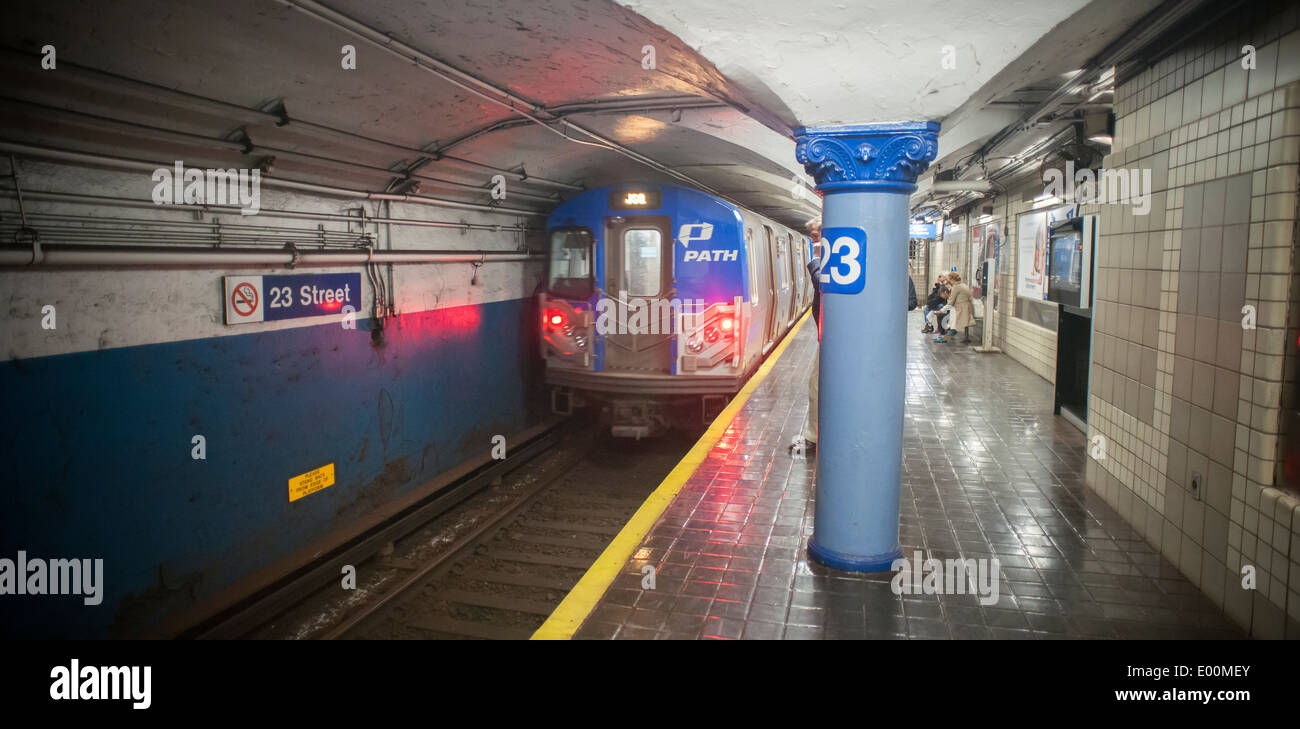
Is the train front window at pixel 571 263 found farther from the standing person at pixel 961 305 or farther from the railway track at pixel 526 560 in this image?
the standing person at pixel 961 305

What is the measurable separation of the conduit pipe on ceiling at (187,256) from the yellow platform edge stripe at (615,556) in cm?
356

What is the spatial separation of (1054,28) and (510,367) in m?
7.83

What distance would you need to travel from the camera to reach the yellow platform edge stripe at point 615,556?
139 inches

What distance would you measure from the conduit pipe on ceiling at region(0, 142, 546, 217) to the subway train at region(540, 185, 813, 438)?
3.91ft

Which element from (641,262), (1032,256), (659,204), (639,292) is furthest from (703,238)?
(1032,256)

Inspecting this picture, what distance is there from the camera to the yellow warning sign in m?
6.24

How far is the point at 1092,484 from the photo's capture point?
5457 mm

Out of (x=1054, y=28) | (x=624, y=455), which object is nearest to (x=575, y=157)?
(x=624, y=455)

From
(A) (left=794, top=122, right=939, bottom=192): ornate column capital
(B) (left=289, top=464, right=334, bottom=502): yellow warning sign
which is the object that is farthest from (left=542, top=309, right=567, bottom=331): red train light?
(A) (left=794, top=122, right=939, bottom=192): ornate column capital
